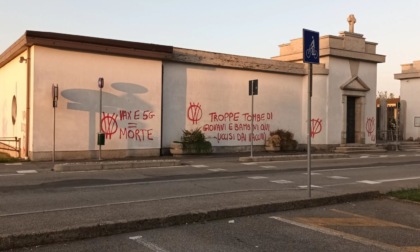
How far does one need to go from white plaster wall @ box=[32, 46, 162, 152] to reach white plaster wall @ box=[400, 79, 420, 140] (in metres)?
22.6

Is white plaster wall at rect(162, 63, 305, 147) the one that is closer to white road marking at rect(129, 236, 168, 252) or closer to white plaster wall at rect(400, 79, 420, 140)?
white plaster wall at rect(400, 79, 420, 140)

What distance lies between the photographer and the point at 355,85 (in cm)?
2653

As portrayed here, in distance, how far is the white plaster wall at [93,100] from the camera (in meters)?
16.9

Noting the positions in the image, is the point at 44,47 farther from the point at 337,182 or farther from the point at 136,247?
the point at 136,247

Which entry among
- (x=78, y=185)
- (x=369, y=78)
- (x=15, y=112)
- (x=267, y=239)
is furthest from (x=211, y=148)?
(x=267, y=239)

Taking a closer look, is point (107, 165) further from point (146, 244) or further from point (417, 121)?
point (417, 121)

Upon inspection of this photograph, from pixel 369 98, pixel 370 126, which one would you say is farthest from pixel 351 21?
pixel 370 126

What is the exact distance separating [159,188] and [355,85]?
63.6 ft

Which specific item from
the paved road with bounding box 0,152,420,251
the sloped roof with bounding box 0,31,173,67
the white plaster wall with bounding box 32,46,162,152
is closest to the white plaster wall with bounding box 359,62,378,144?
the paved road with bounding box 0,152,420,251

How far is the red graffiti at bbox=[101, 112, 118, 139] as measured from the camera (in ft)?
59.8

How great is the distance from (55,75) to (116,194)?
9283 mm

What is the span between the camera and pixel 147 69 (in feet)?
63.2

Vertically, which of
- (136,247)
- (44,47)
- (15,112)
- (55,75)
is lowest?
(136,247)

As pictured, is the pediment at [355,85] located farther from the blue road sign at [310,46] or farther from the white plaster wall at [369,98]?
the blue road sign at [310,46]
